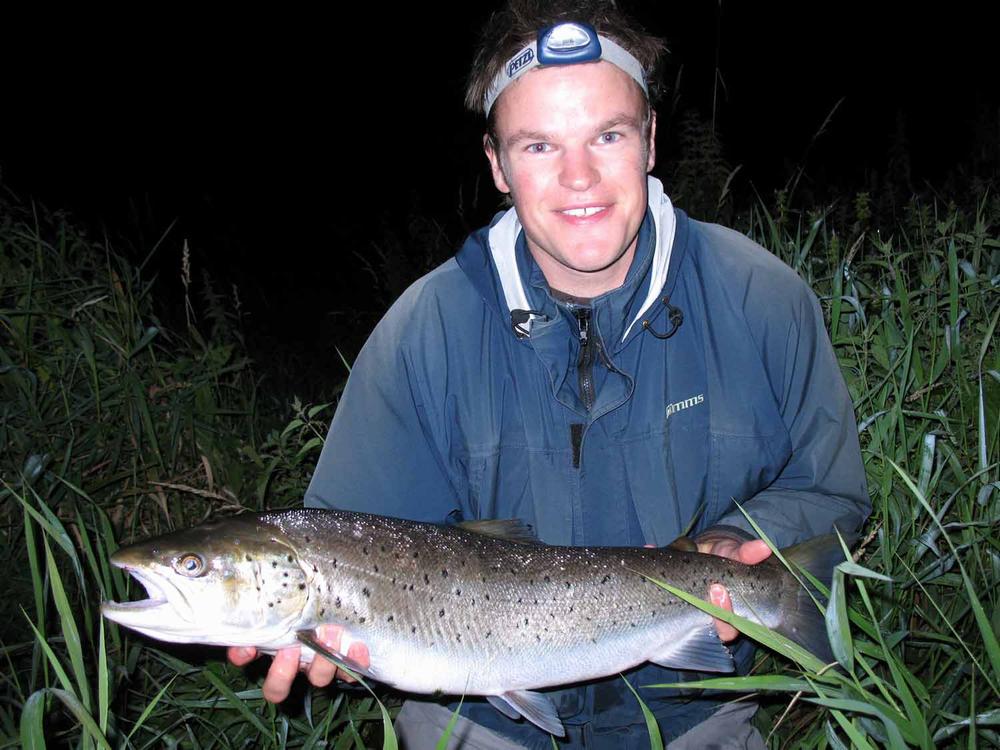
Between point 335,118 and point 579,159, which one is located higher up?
point 335,118

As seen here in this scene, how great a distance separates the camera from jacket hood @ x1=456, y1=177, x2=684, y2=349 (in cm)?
272

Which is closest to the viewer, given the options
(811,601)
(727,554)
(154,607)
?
(154,607)

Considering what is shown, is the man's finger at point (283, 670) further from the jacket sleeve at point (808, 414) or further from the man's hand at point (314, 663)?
the jacket sleeve at point (808, 414)

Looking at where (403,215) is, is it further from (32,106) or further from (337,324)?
(32,106)

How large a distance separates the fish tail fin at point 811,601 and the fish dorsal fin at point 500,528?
0.77 meters

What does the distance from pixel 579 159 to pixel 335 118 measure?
16.6 metres

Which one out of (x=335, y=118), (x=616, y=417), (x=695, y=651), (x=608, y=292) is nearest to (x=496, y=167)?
(x=608, y=292)

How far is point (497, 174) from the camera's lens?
294cm

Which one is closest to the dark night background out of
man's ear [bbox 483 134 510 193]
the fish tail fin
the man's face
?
man's ear [bbox 483 134 510 193]

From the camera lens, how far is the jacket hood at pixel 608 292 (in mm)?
2717

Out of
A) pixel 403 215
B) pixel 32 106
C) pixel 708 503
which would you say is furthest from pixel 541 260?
pixel 32 106

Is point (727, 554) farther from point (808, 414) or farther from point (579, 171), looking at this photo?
point (579, 171)

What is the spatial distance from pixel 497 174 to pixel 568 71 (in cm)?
45

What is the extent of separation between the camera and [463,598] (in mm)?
2355
